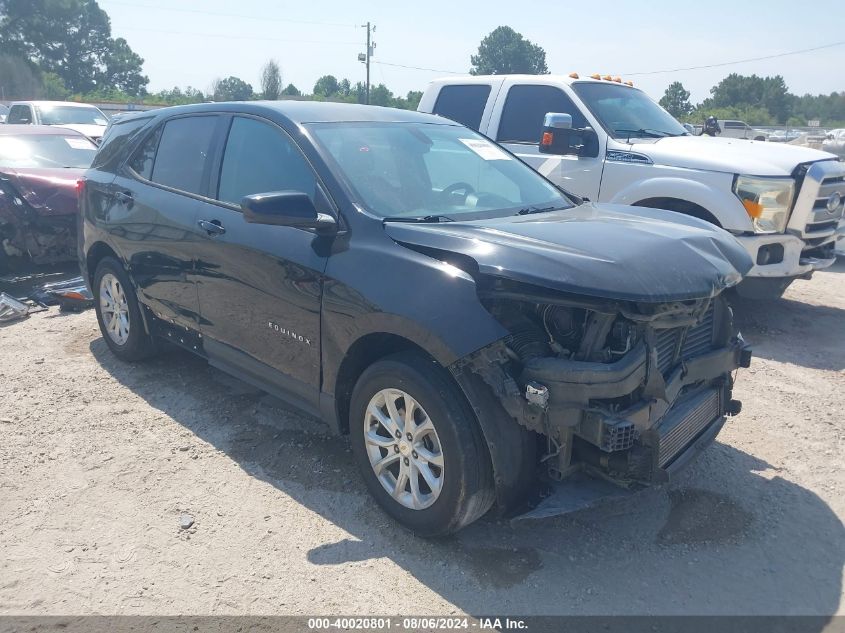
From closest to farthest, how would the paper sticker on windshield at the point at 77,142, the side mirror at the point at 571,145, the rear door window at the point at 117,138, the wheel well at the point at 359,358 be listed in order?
1. the wheel well at the point at 359,358
2. the rear door window at the point at 117,138
3. the side mirror at the point at 571,145
4. the paper sticker on windshield at the point at 77,142

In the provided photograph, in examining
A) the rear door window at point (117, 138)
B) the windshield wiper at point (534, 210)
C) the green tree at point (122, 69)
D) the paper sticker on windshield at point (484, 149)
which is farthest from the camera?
the green tree at point (122, 69)

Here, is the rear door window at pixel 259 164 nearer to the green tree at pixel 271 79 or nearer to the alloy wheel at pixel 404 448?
the alloy wheel at pixel 404 448

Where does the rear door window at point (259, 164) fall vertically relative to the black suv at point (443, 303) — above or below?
above

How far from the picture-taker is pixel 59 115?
635 inches

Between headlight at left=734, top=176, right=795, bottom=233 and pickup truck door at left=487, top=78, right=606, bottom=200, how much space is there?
128 centimetres

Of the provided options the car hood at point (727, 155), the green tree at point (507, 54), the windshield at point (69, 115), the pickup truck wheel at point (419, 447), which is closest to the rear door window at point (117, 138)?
the pickup truck wheel at point (419, 447)

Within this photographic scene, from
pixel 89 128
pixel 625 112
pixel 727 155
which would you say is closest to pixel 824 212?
pixel 727 155

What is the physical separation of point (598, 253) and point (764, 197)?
3672mm

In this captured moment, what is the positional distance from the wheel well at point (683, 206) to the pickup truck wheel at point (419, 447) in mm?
3639

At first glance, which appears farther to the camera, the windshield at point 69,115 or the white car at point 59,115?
the windshield at point 69,115

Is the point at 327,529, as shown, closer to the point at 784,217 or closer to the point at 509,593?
the point at 509,593

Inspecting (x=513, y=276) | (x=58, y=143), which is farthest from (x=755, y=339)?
(x=58, y=143)

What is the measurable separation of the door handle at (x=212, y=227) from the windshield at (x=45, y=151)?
18.6 feet

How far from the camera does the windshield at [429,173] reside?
11.6 ft
